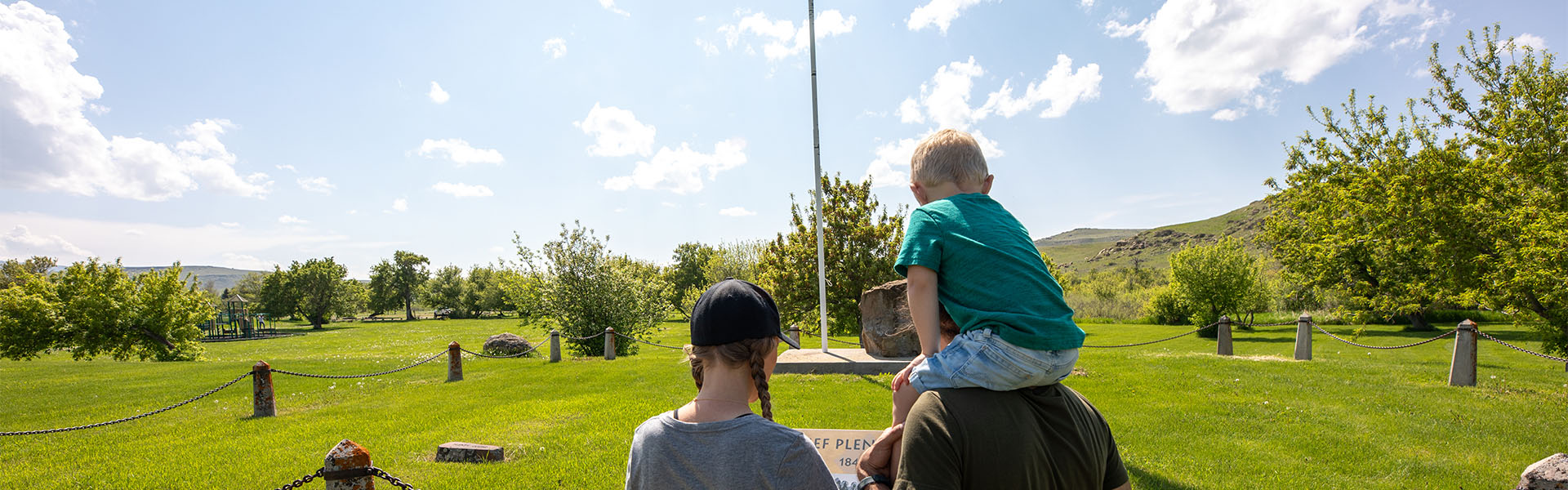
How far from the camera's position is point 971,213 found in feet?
7.27

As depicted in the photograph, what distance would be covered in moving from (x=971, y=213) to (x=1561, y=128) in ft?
54.7

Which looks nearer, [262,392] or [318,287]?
[262,392]

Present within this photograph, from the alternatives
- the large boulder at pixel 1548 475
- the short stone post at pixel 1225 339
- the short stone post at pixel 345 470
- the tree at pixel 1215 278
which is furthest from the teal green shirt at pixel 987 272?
the tree at pixel 1215 278

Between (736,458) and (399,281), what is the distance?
9720 centimetres

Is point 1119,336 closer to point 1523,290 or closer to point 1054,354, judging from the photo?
point 1523,290

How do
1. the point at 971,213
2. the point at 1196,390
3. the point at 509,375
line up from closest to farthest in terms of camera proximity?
the point at 971,213
the point at 1196,390
the point at 509,375

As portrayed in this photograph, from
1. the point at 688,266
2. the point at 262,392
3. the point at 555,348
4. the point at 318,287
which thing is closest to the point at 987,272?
the point at 262,392

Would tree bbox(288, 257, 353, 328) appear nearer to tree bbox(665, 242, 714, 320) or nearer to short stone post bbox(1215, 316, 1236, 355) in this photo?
tree bbox(665, 242, 714, 320)

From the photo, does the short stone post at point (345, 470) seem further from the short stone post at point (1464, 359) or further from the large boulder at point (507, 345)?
the large boulder at point (507, 345)

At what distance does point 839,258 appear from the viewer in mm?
18625

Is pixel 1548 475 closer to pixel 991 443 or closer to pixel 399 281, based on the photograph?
pixel 991 443

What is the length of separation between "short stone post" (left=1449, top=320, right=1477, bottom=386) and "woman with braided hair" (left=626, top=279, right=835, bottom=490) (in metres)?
13.0

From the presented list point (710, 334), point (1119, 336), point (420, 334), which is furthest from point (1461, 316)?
point (420, 334)

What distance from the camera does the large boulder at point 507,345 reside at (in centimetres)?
2056
